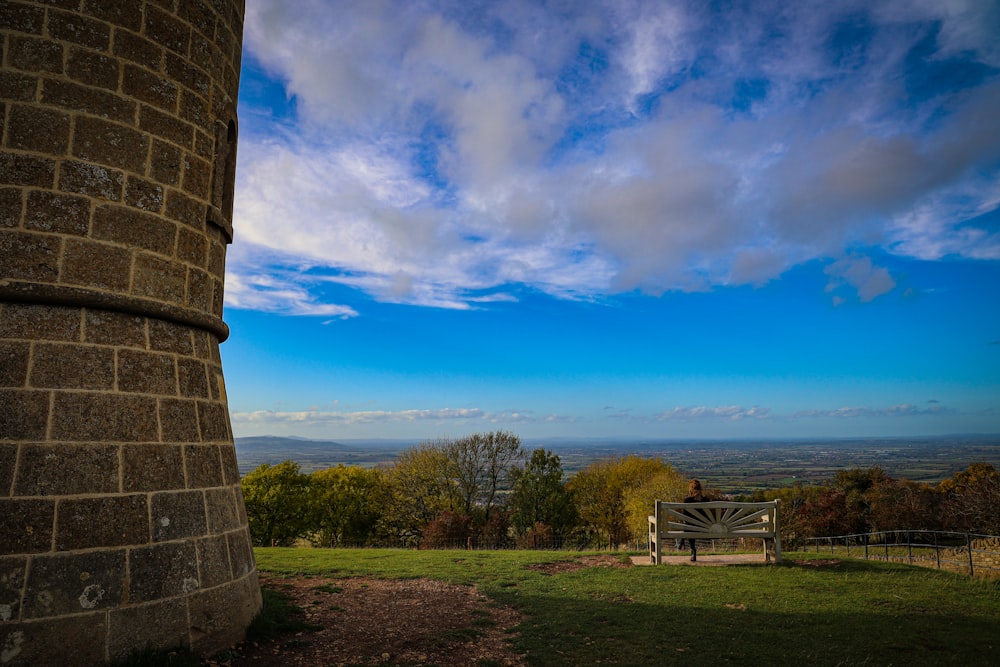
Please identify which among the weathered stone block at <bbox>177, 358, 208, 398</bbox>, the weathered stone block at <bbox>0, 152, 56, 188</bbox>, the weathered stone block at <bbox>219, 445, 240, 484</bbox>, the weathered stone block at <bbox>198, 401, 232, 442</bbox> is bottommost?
the weathered stone block at <bbox>219, 445, 240, 484</bbox>

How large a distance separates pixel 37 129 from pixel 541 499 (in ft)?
135

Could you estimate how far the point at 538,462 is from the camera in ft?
145

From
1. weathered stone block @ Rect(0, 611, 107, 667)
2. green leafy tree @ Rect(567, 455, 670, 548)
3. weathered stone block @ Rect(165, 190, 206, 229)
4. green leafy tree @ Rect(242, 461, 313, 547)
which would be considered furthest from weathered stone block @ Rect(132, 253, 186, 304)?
green leafy tree @ Rect(567, 455, 670, 548)

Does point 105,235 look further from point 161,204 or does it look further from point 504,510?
point 504,510

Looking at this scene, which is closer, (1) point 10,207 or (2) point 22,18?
(1) point 10,207

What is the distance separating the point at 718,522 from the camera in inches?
370

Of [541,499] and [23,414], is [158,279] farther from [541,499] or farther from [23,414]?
[541,499]

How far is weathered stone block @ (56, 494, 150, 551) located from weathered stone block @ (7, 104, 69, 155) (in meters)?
3.04

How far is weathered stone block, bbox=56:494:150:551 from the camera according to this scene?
4469 millimetres

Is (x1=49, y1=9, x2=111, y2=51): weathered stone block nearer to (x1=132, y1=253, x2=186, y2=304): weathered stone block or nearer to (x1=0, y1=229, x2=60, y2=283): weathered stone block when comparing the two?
(x1=0, y1=229, x2=60, y2=283): weathered stone block

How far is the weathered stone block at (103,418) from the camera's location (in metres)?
4.67

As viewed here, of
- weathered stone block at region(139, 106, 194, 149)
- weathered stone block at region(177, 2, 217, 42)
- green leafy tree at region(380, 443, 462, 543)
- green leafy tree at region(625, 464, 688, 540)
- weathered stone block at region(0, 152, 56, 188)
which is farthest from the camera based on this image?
green leafy tree at region(625, 464, 688, 540)

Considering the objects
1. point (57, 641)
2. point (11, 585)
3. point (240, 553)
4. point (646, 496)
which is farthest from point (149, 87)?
point (646, 496)

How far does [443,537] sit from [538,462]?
13247 millimetres
